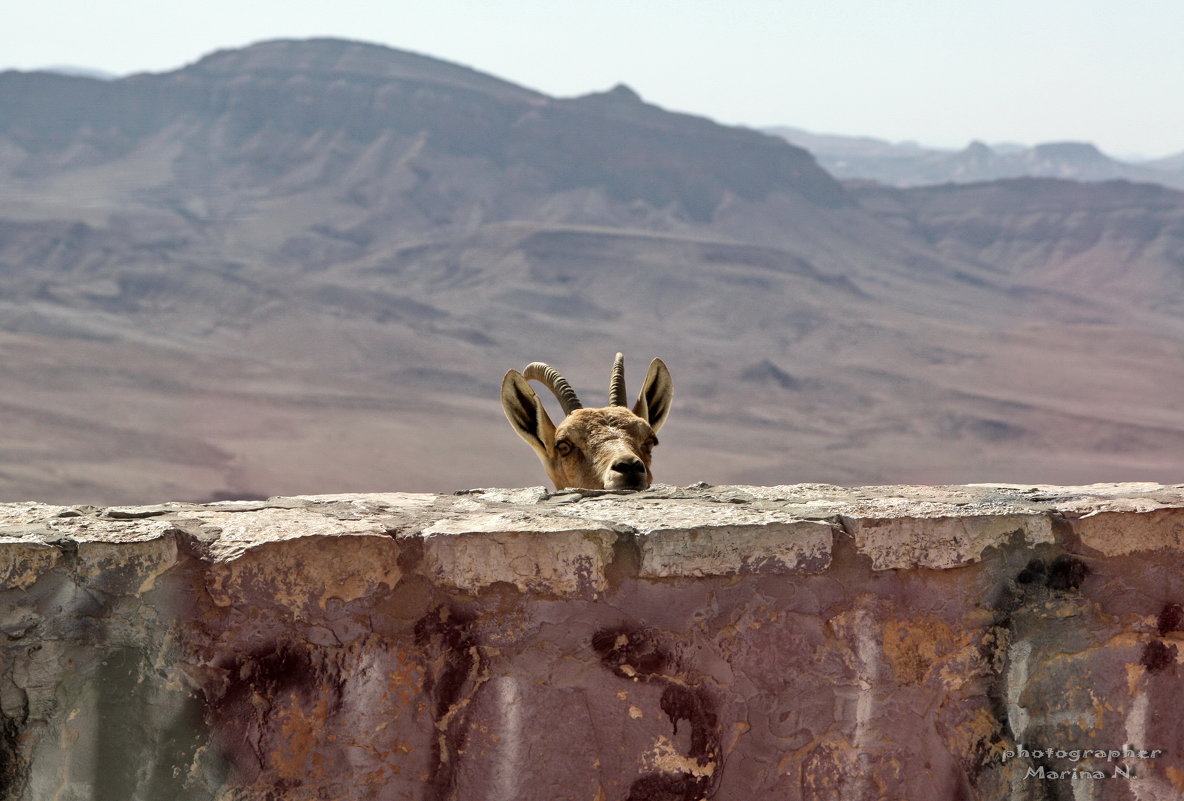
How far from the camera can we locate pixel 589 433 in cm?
767

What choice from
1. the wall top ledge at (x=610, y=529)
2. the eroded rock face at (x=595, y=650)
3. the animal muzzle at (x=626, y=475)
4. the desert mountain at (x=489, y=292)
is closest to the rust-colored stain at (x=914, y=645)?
the eroded rock face at (x=595, y=650)

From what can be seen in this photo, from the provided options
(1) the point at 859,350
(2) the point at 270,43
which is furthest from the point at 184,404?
(2) the point at 270,43

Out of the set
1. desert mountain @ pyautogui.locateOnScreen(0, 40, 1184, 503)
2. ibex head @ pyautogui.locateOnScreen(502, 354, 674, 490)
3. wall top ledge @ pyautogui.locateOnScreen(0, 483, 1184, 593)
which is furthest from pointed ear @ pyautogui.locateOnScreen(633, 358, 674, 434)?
desert mountain @ pyautogui.locateOnScreen(0, 40, 1184, 503)

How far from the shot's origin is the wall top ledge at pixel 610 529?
3.55 meters

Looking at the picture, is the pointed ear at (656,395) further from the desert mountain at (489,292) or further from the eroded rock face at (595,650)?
the desert mountain at (489,292)

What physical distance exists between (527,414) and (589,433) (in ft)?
2.32

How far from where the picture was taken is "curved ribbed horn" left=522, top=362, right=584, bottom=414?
8.54m

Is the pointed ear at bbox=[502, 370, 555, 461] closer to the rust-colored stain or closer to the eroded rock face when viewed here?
the eroded rock face

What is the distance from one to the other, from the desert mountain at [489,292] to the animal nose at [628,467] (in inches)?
1511

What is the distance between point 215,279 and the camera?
75.2 m

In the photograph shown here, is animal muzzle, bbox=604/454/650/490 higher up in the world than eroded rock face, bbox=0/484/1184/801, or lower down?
higher up

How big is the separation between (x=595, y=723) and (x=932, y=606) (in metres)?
1.11

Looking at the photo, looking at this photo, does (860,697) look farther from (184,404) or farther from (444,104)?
(444,104)

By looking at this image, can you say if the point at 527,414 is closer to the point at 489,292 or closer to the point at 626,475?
the point at 626,475
